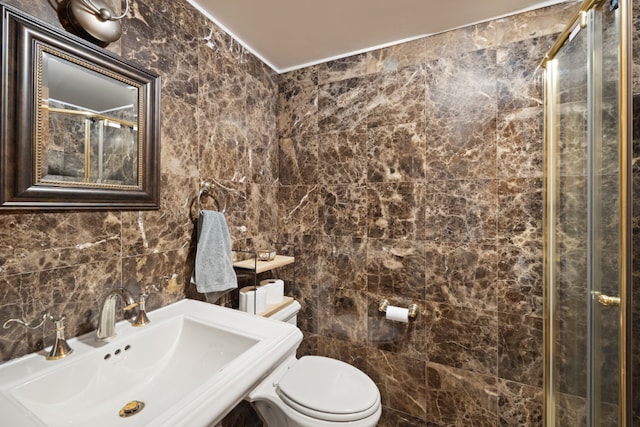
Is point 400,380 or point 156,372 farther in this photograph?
point 400,380

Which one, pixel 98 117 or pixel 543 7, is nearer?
pixel 98 117

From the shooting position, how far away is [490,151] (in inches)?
57.7

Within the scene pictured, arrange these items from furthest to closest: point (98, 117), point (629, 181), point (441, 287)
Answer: point (441, 287)
point (98, 117)
point (629, 181)

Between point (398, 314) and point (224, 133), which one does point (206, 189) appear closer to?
point (224, 133)

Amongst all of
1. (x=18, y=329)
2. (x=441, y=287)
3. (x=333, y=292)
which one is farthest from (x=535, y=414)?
(x=18, y=329)

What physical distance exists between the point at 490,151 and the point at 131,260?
1821mm

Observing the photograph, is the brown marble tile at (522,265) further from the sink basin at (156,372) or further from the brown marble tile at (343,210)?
the sink basin at (156,372)

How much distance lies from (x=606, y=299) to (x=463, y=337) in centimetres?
75

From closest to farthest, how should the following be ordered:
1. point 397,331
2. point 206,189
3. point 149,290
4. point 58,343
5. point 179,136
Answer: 1. point 58,343
2. point 149,290
3. point 179,136
4. point 206,189
5. point 397,331

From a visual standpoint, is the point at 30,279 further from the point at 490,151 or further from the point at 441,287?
the point at 490,151

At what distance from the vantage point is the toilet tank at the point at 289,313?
5.59 ft

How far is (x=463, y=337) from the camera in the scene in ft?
4.99

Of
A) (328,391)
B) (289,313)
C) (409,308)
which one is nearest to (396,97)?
(409,308)

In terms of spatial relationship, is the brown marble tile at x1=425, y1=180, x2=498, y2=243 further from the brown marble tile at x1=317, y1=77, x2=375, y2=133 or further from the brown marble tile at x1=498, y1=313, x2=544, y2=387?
the brown marble tile at x1=317, y1=77, x2=375, y2=133
